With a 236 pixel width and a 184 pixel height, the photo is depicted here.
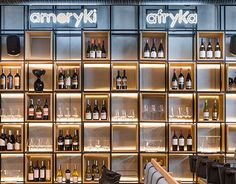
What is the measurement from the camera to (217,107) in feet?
24.3

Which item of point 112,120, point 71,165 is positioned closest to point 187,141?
point 112,120

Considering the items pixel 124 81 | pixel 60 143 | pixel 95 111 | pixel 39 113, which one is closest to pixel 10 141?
pixel 39 113

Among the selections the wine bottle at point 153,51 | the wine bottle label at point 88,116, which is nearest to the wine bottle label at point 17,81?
the wine bottle label at point 88,116

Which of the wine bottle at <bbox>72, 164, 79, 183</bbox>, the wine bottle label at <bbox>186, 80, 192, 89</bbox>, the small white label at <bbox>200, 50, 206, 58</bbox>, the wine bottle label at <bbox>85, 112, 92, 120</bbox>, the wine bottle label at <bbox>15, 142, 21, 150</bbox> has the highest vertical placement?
the small white label at <bbox>200, 50, 206, 58</bbox>

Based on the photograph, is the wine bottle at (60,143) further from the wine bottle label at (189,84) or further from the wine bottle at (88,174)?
the wine bottle label at (189,84)

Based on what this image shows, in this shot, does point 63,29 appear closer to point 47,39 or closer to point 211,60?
point 47,39

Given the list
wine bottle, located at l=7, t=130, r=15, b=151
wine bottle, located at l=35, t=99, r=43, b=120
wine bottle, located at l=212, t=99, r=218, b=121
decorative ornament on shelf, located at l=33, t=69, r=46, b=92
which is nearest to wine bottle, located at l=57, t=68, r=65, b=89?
decorative ornament on shelf, located at l=33, t=69, r=46, b=92

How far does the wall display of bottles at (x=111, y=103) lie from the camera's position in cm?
722

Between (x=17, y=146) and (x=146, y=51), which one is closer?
(x=17, y=146)

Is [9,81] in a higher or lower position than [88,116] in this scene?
higher

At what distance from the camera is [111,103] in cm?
741

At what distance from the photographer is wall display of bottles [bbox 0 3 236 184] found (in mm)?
7223

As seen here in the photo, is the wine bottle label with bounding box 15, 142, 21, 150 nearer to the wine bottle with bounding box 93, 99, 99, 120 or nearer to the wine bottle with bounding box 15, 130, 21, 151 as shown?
the wine bottle with bounding box 15, 130, 21, 151

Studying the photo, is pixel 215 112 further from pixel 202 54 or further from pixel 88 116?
pixel 88 116
